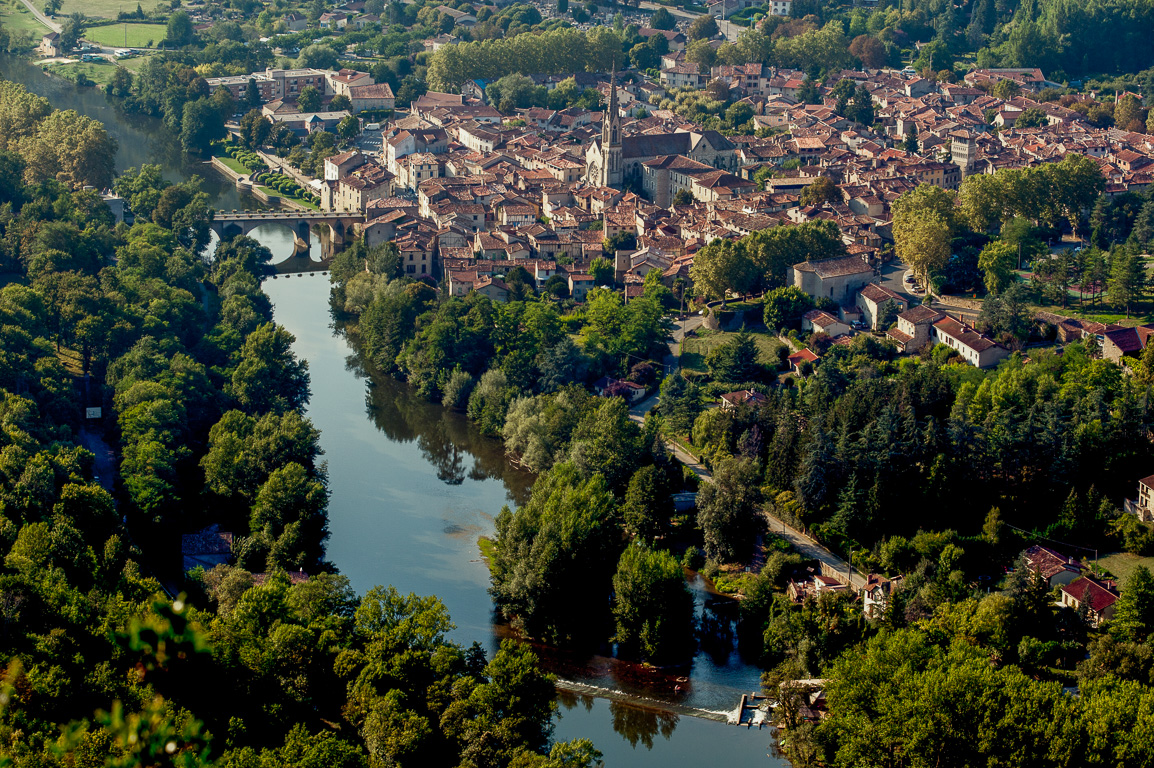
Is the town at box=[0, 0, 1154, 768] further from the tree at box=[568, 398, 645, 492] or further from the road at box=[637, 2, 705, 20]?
the road at box=[637, 2, 705, 20]

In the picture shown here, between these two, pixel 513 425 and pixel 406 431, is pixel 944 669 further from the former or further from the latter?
pixel 406 431

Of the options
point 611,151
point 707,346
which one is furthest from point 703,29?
point 707,346

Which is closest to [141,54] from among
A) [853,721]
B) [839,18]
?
[839,18]

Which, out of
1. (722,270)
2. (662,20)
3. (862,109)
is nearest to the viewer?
(722,270)

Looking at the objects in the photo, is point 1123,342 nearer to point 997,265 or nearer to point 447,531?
point 997,265

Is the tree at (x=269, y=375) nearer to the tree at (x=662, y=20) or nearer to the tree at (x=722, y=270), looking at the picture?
the tree at (x=722, y=270)

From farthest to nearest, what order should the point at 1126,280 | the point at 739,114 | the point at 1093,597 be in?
the point at 739,114 → the point at 1126,280 → the point at 1093,597
